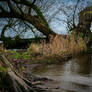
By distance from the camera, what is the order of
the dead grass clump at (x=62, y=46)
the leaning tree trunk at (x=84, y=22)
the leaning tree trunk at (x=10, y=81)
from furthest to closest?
the leaning tree trunk at (x=84, y=22) < the dead grass clump at (x=62, y=46) < the leaning tree trunk at (x=10, y=81)

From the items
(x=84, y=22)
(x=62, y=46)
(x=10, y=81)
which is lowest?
(x=10, y=81)

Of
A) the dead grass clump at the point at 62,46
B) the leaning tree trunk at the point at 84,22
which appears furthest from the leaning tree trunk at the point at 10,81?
the leaning tree trunk at the point at 84,22

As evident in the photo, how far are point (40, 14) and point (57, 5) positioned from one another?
151cm

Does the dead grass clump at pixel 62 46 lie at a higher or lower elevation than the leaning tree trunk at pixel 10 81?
higher

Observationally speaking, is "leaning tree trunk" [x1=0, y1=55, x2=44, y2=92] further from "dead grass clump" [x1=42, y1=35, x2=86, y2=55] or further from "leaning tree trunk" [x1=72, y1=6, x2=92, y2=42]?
"leaning tree trunk" [x1=72, y1=6, x2=92, y2=42]

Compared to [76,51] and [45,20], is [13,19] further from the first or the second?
[76,51]

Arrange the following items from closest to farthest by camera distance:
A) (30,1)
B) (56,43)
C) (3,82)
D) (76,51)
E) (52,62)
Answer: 1. (3,82)
2. (52,62)
3. (56,43)
4. (76,51)
5. (30,1)

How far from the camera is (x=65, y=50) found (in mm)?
9586

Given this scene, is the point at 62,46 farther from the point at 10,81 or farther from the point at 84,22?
the point at 10,81

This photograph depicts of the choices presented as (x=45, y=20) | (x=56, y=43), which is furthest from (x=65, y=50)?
(x=45, y=20)

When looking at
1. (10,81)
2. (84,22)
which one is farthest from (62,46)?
(10,81)

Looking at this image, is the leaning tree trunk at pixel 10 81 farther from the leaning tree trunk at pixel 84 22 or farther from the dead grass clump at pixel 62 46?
the leaning tree trunk at pixel 84 22

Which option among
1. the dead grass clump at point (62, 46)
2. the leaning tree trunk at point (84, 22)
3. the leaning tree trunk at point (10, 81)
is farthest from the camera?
the leaning tree trunk at point (84, 22)

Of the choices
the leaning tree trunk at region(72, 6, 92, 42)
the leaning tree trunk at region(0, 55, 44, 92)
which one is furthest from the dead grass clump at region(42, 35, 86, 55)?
the leaning tree trunk at region(0, 55, 44, 92)
